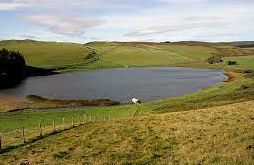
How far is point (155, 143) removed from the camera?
31281 millimetres

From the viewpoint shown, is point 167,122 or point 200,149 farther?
point 167,122

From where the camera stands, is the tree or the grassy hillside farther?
the tree

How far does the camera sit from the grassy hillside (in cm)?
2492

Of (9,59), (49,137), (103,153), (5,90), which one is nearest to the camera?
(103,153)

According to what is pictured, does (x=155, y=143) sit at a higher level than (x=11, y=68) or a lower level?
lower

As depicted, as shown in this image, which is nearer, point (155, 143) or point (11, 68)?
point (155, 143)

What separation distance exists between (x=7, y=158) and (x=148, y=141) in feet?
35.1

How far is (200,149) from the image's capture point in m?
26.3

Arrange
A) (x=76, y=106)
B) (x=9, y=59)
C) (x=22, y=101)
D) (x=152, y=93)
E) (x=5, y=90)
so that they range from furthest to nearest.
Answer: (x=9, y=59) → (x=5, y=90) → (x=152, y=93) → (x=22, y=101) → (x=76, y=106)

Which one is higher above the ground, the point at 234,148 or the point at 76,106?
the point at 234,148

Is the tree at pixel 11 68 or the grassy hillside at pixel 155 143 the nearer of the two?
the grassy hillside at pixel 155 143

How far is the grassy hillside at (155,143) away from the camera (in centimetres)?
2492

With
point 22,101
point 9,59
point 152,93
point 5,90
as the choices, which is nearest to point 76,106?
point 22,101

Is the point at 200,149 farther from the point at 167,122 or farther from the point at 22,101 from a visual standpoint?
the point at 22,101
